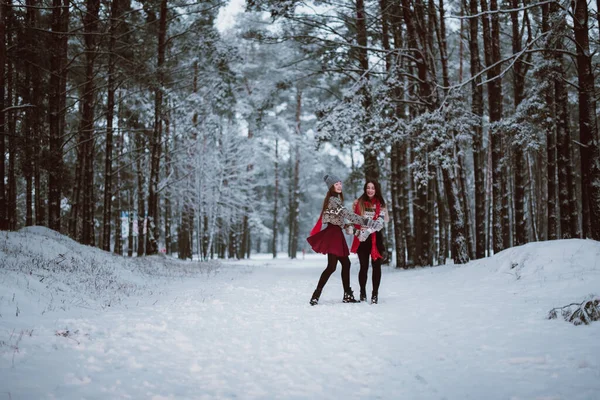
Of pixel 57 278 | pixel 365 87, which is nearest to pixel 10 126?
pixel 57 278

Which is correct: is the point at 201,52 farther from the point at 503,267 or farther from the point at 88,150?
the point at 503,267

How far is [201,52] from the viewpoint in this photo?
17.7 meters

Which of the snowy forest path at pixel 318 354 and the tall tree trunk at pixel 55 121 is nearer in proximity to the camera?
the snowy forest path at pixel 318 354

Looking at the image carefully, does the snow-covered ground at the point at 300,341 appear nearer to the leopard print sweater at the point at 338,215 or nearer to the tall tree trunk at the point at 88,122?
the leopard print sweater at the point at 338,215

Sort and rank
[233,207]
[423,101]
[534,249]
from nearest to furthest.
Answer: [534,249] < [423,101] < [233,207]

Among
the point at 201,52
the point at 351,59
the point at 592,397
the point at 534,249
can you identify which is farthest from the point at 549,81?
the point at 201,52

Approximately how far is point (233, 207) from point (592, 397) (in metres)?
24.8

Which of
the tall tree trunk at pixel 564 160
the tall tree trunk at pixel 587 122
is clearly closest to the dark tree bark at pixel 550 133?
the tall tree trunk at pixel 564 160

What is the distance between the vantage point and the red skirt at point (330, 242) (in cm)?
618

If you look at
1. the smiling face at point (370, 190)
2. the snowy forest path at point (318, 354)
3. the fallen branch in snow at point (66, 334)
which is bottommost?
the snowy forest path at point (318, 354)

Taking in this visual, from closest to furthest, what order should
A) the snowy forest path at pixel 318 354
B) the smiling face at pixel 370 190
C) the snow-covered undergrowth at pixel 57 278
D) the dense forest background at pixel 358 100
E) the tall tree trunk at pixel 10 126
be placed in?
the snowy forest path at pixel 318 354 → the snow-covered undergrowth at pixel 57 278 → the smiling face at pixel 370 190 → the tall tree trunk at pixel 10 126 → the dense forest background at pixel 358 100

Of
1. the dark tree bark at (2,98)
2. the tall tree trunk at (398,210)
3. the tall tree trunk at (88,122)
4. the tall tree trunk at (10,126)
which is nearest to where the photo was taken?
the dark tree bark at (2,98)

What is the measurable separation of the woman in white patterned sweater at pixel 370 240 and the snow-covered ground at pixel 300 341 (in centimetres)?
52

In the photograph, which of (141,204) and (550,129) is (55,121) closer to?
(141,204)
